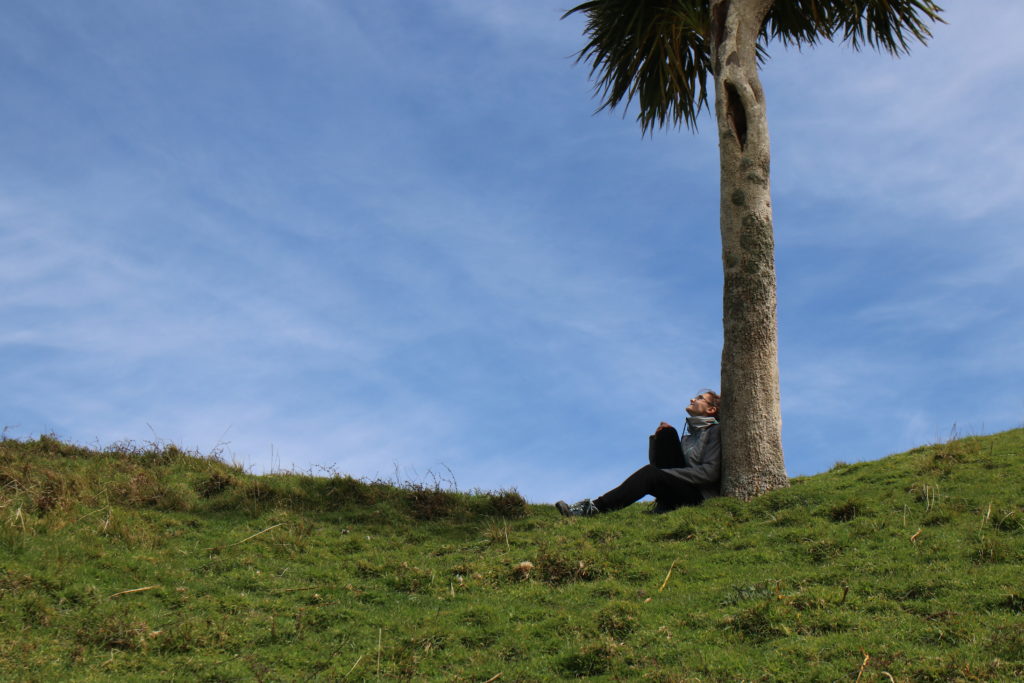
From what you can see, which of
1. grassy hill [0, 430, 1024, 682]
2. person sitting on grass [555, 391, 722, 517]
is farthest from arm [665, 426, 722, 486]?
grassy hill [0, 430, 1024, 682]

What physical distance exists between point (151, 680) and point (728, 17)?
40.7 ft

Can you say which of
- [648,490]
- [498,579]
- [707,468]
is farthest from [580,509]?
[498,579]

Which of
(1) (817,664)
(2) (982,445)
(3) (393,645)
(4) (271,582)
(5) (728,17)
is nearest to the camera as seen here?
(1) (817,664)

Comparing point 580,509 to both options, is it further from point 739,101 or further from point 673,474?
point 739,101

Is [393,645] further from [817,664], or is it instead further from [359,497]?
[359,497]

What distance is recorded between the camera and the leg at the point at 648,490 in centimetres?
1163

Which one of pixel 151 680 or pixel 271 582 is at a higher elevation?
pixel 271 582

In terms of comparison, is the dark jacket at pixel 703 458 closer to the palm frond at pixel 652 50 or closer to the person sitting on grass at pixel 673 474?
the person sitting on grass at pixel 673 474

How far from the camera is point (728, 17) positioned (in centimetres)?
1395

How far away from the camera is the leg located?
11633 millimetres

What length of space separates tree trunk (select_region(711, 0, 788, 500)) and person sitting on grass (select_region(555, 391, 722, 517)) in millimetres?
209

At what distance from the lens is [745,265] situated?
1258 cm

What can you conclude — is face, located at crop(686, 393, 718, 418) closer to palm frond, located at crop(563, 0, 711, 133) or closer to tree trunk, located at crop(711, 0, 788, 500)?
tree trunk, located at crop(711, 0, 788, 500)

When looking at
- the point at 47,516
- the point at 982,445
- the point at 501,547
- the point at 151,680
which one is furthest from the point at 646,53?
the point at 151,680
